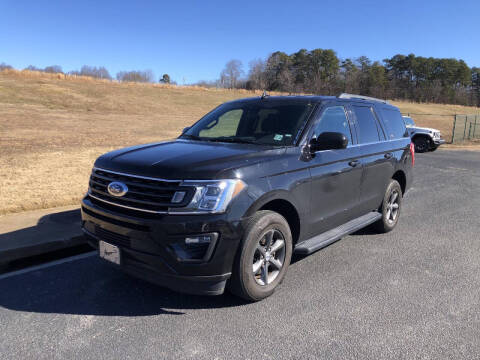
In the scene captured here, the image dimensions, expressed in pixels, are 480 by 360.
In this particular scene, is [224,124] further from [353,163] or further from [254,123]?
[353,163]

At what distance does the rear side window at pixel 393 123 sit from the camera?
227 inches

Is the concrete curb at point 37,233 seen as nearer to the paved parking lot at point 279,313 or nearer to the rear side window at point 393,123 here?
the paved parking lot at point 279,313

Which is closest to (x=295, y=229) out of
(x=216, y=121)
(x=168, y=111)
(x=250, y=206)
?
(x=250, y=206)

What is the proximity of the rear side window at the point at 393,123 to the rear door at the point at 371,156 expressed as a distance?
25cm

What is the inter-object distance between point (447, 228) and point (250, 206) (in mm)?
4222

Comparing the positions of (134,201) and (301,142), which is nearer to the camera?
(134,201)

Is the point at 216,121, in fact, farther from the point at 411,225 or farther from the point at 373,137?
the point at 411,225

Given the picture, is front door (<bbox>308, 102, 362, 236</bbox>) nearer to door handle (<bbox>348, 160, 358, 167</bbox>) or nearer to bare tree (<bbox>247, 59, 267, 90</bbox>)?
door handle (<bbox>348, 160, 358, 167</bbox>)

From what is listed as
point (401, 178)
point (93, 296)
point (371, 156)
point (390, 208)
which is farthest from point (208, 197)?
point (401, 178)

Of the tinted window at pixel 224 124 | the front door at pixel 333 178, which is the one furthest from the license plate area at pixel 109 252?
the front door at pixel 333 178

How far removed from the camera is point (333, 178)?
171 inches

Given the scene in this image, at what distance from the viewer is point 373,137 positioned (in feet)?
17.3

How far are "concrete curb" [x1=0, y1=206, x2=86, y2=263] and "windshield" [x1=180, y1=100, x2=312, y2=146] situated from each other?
207 cm

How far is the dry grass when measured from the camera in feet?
25.9
